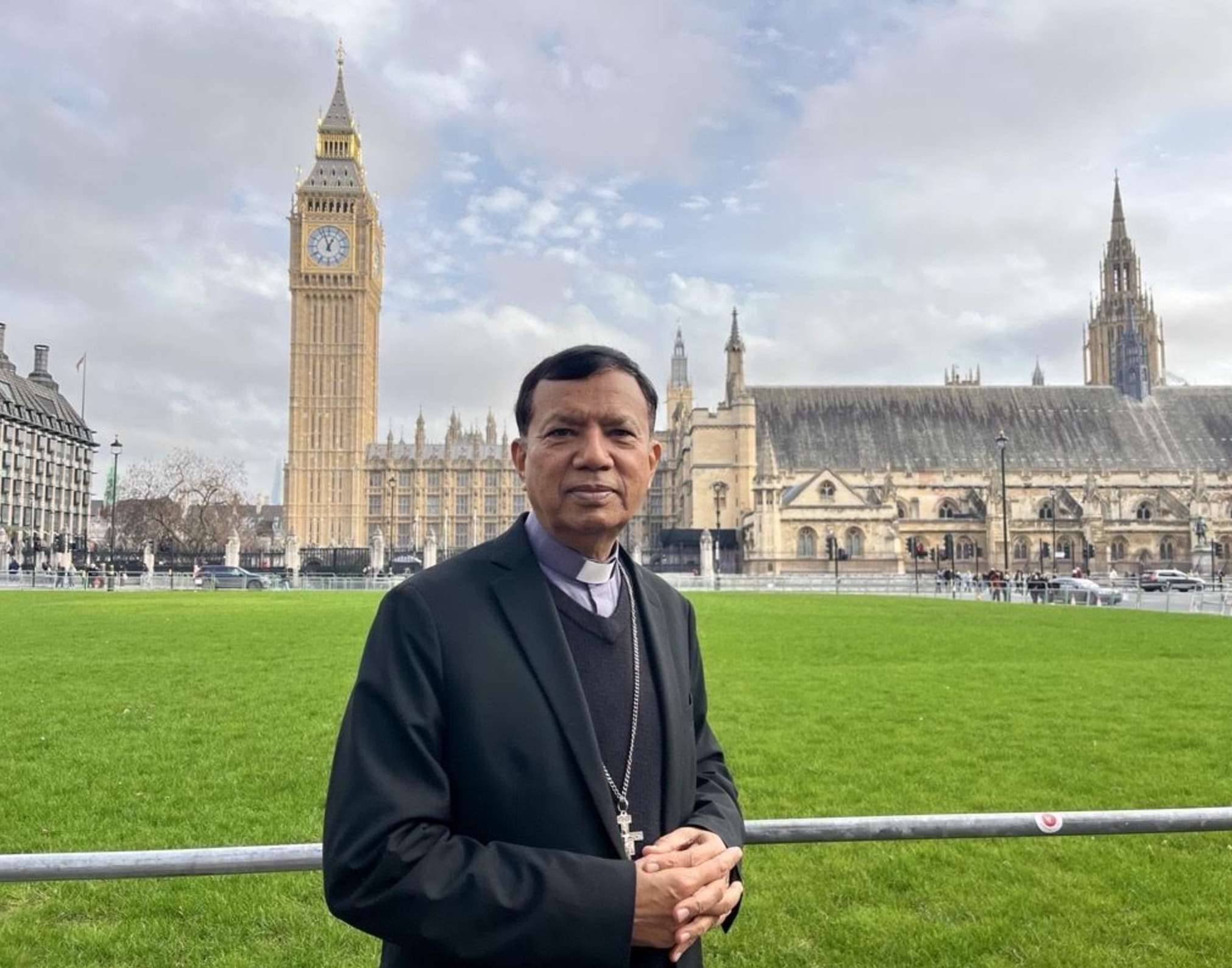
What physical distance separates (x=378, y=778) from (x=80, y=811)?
20.1 ft

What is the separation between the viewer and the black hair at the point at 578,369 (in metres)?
2.34

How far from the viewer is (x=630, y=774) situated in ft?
7.16

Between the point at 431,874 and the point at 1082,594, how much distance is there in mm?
38165

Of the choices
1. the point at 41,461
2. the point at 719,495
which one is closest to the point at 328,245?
the point at 41,461

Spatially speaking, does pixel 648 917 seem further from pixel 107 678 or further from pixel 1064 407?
pixel 1064 407

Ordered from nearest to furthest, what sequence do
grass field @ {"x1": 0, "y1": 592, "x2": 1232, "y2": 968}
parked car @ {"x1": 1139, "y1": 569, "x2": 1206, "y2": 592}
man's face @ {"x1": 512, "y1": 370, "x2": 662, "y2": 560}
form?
1. man's face @ {"x1": 512, "y1": 370, "x2": 662, "y2": 560}
2. grass field @ {"x1": 0, "y1": 592, "x2": 1232, "y2": 968}
3. parked car @ {"x1": 1139, "y1": 569, "x2": 1206, "y2": 592}

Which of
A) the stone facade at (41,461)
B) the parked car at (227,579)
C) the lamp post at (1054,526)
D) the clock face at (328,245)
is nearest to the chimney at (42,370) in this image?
→ the stone facade at (41,461)

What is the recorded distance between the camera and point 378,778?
1922mm

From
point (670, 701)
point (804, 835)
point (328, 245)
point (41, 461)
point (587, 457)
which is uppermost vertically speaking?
point (328, 245)

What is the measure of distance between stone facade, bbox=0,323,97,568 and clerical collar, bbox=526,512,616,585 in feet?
269

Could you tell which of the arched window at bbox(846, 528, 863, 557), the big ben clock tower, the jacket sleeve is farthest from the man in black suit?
the big ben clock tower

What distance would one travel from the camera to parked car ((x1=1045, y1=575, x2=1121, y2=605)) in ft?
113

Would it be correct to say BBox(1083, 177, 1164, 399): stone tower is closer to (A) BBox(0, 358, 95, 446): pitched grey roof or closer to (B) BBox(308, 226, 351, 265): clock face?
(B) BBox(308, 226, 351, 265): clock face

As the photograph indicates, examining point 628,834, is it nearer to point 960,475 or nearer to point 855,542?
point 855,542
